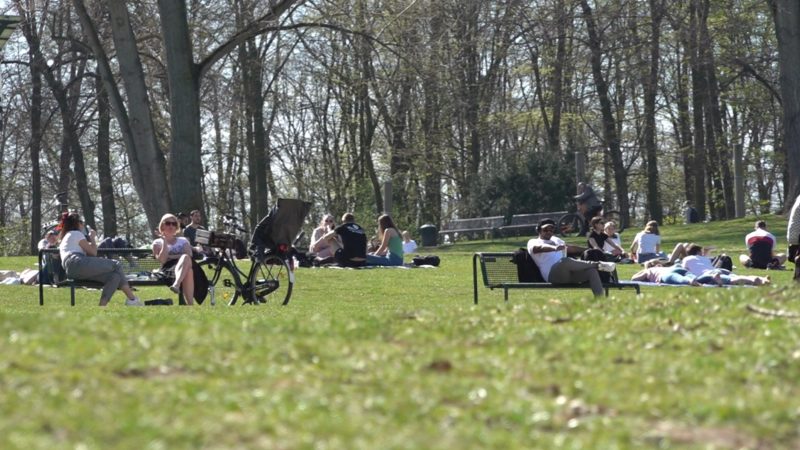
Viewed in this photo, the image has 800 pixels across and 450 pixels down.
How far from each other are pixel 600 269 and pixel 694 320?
24.1ft

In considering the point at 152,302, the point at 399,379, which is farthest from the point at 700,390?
the point at 152,302

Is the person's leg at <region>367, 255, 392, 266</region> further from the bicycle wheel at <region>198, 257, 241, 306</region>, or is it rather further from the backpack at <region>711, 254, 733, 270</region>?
the backpack at <region>711, 254, 733, 270</region>

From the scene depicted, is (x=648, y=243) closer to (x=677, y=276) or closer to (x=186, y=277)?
(x=677, y=276)

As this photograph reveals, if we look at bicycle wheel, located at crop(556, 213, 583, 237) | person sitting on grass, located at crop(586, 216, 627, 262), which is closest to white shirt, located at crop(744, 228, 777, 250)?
person sitting on grass, located at crop(586, 216, 627, 262)

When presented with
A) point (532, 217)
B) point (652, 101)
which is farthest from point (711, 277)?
point (652, 101)

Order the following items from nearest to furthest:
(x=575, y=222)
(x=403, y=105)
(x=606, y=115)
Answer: (x=575, y=222) → (x=606, y=115) → (x=403, y=105)

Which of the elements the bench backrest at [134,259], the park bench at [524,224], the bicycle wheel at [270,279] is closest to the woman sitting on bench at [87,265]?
the bicycle wheel at [270,279]

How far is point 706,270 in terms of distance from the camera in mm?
20797

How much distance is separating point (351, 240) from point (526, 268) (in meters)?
9.24

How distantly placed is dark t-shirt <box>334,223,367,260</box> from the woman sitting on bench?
8.98 metres

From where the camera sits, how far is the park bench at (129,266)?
17.4 meters

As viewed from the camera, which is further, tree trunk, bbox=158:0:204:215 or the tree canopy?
the tree canopy

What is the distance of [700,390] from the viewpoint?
22.8ft

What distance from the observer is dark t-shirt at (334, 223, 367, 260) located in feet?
84.3
